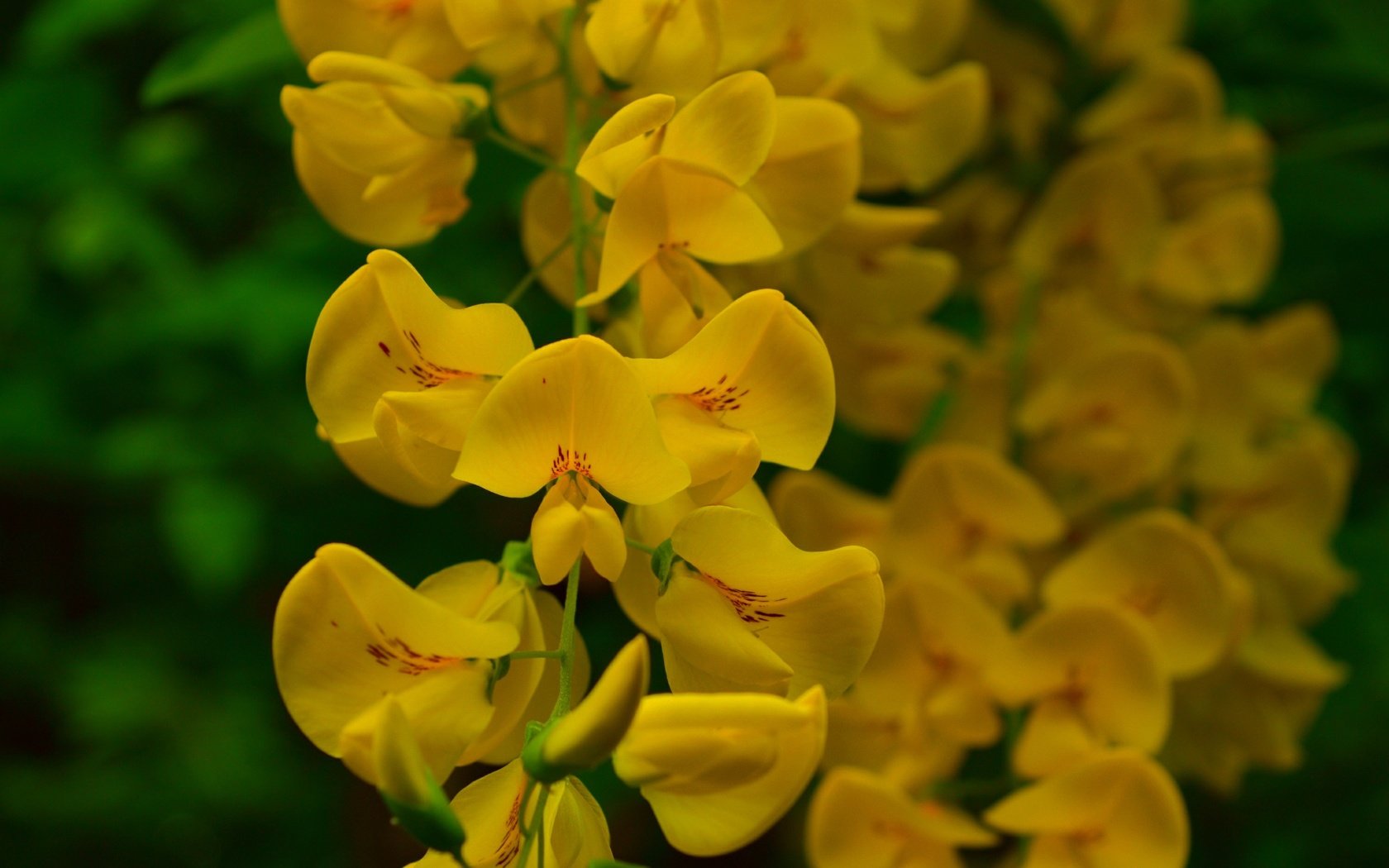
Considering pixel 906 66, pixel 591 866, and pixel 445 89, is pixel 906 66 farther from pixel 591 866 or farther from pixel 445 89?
pixel 591 866

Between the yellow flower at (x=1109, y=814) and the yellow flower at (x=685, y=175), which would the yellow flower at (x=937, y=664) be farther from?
the yellow flower at (x=685, y=175)

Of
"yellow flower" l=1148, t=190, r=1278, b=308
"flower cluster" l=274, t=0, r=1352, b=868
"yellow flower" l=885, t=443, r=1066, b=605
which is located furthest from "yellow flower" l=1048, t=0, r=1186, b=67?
"yellow flower" l=885, t=443, r=1066, b=605

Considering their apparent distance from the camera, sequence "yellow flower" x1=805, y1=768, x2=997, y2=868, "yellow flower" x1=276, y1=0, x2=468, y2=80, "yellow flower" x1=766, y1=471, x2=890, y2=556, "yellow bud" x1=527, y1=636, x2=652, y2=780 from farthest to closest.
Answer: "yellow flower" x1=766, y1=471, x2=890, y2=556 → "yellow flower" x1=805, y1=768, x2=997, y2=868 → "yellow flower" x1=276, y1=0, x2=468, y2=80 → "yellow bud" x1=527, y1=636, x2=652, y2=780

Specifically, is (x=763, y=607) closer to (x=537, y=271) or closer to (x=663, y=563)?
(x=663, y=563)

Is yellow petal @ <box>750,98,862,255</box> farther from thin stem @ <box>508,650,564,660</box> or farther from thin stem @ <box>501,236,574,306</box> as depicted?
thin stem @ <box>508,650,564,660</box>

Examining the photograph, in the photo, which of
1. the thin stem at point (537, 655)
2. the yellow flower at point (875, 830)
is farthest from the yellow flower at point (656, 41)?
the yellow flower at point (875, 830)

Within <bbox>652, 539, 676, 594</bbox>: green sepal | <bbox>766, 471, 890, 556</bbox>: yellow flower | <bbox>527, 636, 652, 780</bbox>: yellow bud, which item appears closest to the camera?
<bbox>527, 636, 652, 780</bbox>: yellow bud
